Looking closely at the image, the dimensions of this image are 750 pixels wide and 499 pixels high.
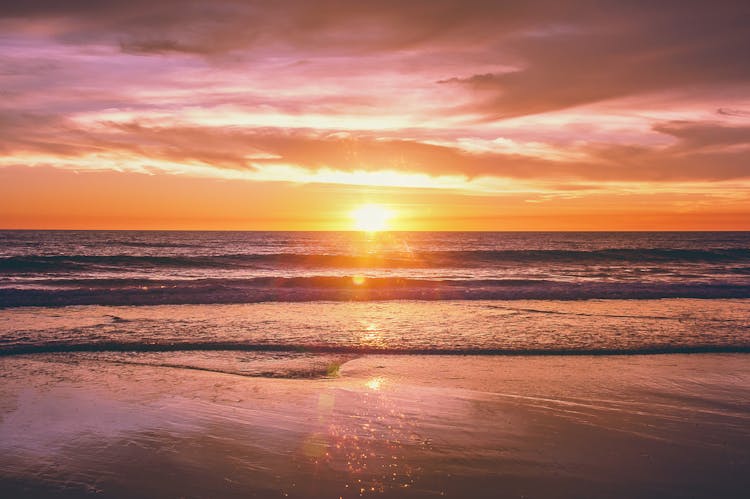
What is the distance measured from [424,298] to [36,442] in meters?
17.0

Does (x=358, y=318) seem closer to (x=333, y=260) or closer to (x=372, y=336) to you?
(x=372, y=336)

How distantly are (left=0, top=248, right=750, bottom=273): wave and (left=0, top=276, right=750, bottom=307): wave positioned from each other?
11682 mm

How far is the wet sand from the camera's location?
516 centimetres

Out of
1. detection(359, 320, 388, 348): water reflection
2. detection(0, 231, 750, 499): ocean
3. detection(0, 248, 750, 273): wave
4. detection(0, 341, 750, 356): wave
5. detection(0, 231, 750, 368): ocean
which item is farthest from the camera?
detection(0, 248, 750, 273): wave

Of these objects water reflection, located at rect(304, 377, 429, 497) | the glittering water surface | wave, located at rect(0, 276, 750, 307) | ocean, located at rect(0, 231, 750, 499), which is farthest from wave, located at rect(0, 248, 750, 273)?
water reflection, located at rect(304, 377, 429, 497)

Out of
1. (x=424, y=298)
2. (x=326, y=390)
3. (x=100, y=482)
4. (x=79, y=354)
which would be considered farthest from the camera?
(x=424, y=298)

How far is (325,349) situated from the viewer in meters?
11.8

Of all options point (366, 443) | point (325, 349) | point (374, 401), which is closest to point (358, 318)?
point (325, 349)

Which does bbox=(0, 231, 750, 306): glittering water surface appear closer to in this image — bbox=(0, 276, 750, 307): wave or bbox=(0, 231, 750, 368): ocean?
bbox=(0, 276, 750, 307): wave

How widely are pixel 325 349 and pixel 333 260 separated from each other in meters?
36.4

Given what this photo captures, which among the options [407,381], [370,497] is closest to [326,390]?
[407,381]

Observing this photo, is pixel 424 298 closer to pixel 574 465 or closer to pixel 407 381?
pixel 407 381

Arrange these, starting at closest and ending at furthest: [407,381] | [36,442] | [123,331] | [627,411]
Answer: [36,442] → [627,411] → [407,381] → [123,331]

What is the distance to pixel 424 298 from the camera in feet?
72.6
